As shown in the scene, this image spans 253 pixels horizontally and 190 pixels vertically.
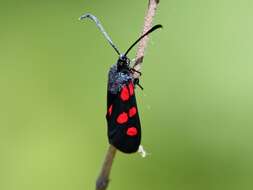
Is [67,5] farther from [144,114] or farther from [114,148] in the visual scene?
[114,148]

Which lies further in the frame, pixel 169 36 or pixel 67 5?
pixel 67 5

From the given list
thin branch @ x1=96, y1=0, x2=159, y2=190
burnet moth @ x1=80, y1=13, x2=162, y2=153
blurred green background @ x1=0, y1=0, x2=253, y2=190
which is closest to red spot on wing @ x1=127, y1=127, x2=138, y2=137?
burnet moth @ x1=80, y1=13, x2=162, y2=153

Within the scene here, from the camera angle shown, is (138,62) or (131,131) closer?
(138,62)

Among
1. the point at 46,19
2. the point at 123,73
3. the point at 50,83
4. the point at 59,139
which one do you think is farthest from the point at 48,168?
the point at 123,73

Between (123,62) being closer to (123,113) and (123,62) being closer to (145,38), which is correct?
(123,113)

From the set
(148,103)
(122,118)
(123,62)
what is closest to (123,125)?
(122,118)

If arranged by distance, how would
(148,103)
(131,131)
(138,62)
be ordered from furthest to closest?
(148,103) < (131,131) < (138,62)
